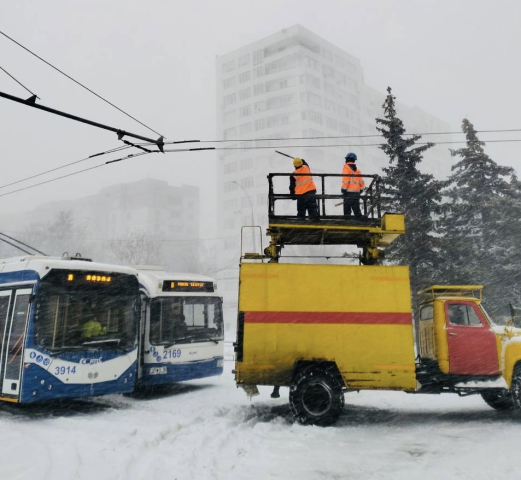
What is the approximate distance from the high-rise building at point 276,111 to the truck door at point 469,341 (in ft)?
221

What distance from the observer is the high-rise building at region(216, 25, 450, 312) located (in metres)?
81.4

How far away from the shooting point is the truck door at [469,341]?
8.91 m

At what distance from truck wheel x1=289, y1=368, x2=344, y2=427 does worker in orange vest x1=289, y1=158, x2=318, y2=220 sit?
10.9ft

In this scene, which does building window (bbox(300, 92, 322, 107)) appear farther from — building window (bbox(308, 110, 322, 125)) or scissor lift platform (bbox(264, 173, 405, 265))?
scissor lift platform (bbox(264, 173, 405, 265))

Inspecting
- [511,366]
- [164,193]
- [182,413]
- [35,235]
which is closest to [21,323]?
[182,413]

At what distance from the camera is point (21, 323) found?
9.29 metres

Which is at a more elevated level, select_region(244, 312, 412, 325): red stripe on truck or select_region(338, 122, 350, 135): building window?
select_region(338, 122, 350, 135): building window

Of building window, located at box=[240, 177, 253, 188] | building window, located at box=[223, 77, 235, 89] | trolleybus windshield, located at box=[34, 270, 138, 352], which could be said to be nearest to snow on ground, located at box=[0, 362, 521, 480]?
trolleybus windshield, located at box=[34, 270, 138, 352]

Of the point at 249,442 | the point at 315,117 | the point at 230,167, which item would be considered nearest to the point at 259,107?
the point at 315,117

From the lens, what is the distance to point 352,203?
33.1 feet

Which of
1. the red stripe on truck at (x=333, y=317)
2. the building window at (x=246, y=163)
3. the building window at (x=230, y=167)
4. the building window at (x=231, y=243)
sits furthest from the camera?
the building window at (x=230, y=167)

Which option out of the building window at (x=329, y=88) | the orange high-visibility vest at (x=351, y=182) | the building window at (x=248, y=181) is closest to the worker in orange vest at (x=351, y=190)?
the orange high-visibility vest at (x=351, y=182)

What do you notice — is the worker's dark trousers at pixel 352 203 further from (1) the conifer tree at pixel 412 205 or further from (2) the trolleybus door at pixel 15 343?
(1) the conifer tree at pixel 412 205

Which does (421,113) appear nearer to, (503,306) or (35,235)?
(35,235)
